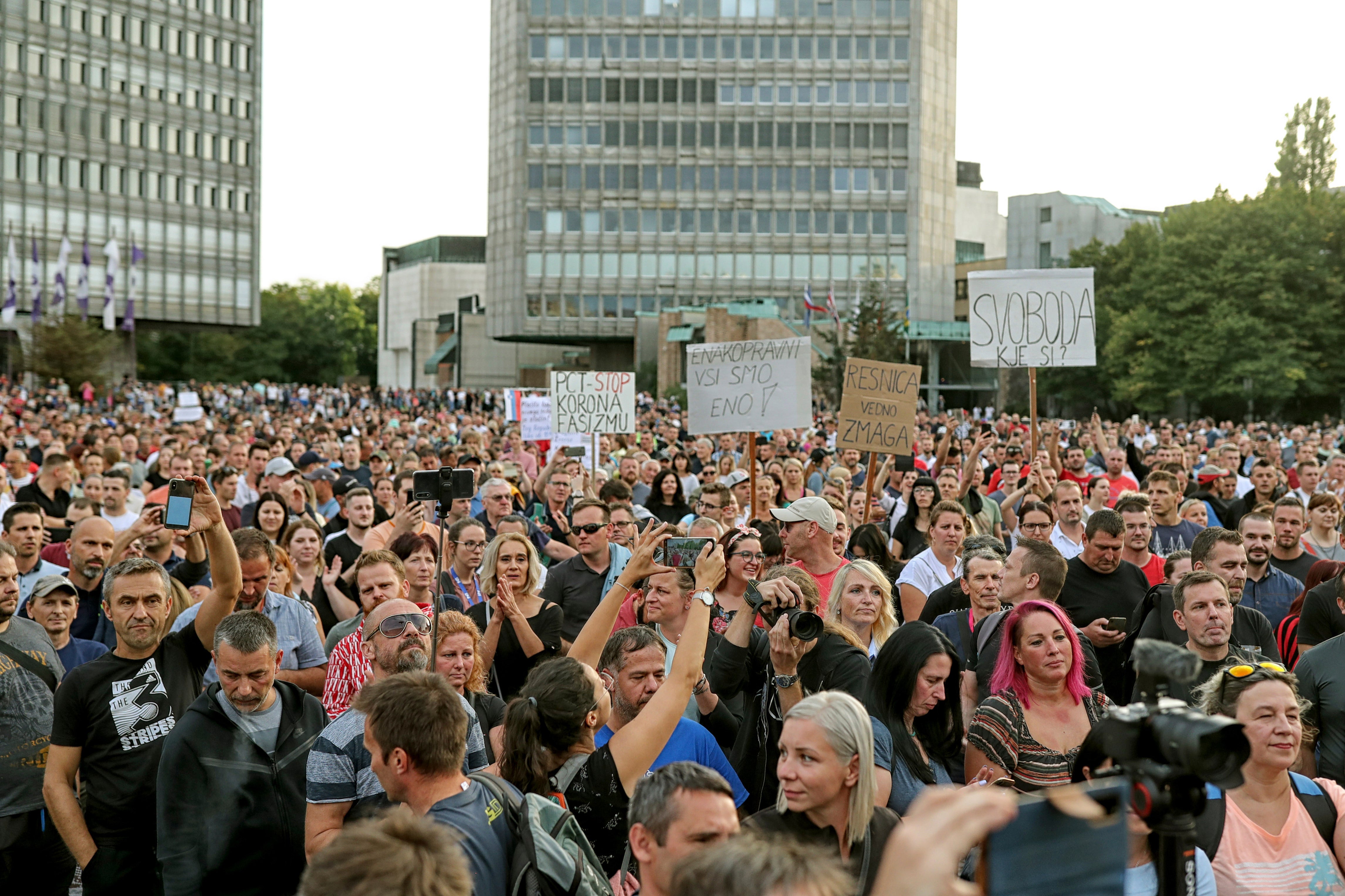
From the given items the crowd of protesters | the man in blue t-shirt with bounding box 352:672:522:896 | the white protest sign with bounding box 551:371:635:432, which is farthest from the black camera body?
the white protest sign with bounding box 551:371:635:432

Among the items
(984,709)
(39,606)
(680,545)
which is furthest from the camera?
(39,606)

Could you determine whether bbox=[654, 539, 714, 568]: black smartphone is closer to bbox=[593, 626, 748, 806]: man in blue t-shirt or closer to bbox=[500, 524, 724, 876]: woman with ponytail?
bbox=[593, 626, 748, 806]: man in blue t-shirt

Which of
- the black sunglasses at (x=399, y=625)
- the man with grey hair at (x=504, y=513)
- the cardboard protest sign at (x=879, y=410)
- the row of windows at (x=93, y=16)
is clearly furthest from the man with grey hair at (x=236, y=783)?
the row of windows at (x=93, y=16)

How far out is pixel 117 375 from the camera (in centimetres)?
7919

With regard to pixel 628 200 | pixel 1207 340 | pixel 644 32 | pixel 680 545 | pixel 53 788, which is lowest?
pixel 53 788

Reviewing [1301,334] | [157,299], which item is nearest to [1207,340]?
[1301,334]

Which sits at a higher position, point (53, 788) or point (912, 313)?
point (912, 313)

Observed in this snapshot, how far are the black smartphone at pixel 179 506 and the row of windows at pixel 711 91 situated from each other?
76.7 meters

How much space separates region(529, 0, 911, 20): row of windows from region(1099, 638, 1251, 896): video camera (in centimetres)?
8052

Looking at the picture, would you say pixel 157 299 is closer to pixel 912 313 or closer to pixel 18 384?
pixel 18 384

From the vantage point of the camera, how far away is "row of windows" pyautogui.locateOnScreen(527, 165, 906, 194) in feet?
258

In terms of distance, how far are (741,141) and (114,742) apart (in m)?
77.1

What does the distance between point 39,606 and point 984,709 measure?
4454 mm

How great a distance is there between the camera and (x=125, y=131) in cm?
7900
